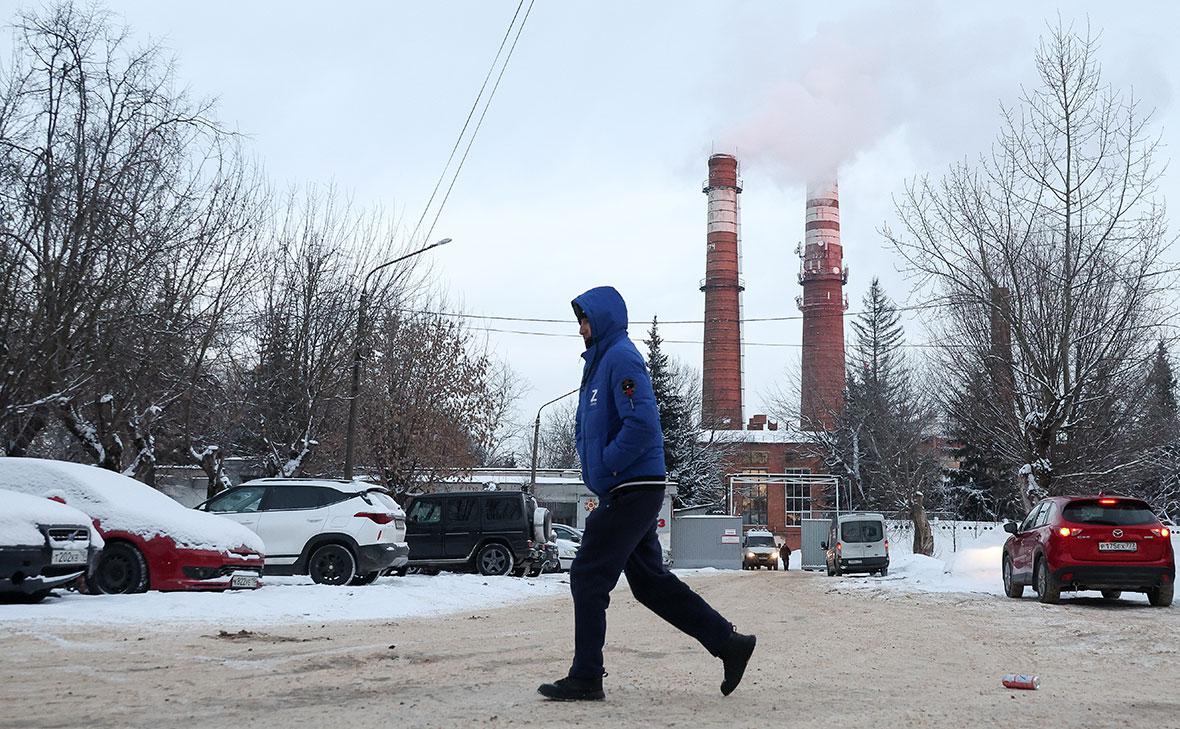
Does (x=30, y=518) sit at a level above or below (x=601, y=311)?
below

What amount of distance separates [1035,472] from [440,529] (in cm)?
1390

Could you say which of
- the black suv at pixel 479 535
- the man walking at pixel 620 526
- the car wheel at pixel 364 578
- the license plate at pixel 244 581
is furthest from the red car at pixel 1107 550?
the man walking at pixel 620 526

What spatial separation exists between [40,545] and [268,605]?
2.58 metres

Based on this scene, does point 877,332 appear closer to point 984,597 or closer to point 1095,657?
point 984,597

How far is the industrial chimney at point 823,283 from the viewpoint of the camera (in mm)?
78000

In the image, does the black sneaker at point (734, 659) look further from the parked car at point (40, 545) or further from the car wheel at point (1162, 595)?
the car wheel at point (1162, 595)

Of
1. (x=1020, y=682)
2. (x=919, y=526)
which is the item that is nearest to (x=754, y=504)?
(x=919, y=526)

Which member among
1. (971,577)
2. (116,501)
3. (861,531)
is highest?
(116,501)

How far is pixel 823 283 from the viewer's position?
259 feet

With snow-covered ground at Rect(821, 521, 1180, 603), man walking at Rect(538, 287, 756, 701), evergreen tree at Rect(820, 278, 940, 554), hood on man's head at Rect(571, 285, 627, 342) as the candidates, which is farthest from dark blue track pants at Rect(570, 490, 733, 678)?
evergreen tree at Rect(820, 278, 940, 554)

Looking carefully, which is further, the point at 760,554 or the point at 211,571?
the point at 760,554

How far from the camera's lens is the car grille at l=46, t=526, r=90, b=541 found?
1130cm

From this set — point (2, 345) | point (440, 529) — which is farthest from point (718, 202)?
point (2, 345)

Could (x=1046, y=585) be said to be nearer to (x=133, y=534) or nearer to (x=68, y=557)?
(x=133, y=534)
